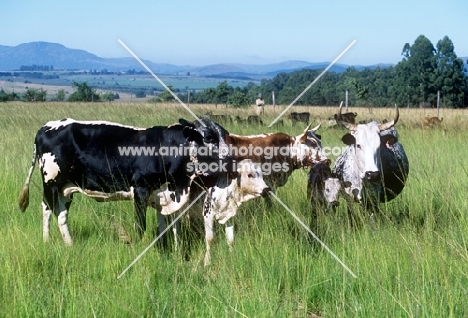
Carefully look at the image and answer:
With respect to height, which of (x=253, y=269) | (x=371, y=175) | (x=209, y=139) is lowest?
(x=253, y=269)

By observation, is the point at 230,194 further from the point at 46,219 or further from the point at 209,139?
the point at 46,219

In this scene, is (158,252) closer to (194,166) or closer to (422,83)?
(194,166)

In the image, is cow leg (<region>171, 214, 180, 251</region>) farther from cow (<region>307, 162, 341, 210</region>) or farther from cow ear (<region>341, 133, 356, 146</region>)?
cow ear (<region>341, 133, 356, 146</region>)

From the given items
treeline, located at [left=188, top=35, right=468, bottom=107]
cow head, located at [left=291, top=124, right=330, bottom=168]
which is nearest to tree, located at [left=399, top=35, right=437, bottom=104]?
treeline, located at [left=188, top=35, right=468, bottom=107]

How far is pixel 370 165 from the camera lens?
18.7 ft

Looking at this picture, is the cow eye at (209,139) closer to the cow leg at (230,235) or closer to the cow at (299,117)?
the cow leg at (230,235)

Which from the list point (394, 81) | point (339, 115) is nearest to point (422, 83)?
point (394, 81)

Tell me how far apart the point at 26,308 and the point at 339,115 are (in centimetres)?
390

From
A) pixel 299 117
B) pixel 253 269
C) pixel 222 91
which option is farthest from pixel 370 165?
pixel 222 91

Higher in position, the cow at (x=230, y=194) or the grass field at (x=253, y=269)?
the cow at (x=230, y=194)

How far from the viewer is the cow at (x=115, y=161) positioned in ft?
17.2

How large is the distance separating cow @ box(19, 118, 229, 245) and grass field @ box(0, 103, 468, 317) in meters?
0.36

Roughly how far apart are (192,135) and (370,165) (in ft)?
6.01

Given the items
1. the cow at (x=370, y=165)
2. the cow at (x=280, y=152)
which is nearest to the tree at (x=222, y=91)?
the cow at (x=280, y=152)
